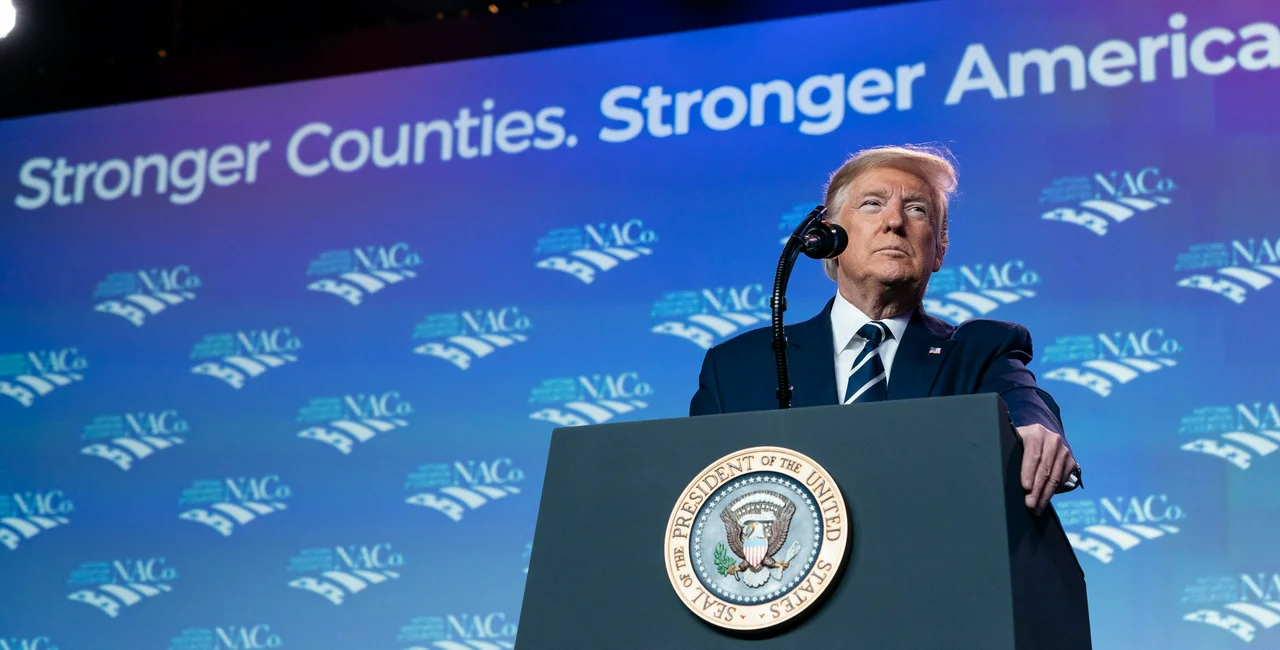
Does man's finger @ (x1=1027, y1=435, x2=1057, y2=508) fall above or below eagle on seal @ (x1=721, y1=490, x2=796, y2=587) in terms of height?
above

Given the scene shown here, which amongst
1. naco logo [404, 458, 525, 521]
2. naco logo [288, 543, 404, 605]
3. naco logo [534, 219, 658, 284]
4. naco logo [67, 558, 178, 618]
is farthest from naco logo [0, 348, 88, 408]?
naco logo [534, 219, 658, 284]

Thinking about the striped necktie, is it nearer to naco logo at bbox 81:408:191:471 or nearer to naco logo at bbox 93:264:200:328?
naco logo at bbox 81:408:191:471

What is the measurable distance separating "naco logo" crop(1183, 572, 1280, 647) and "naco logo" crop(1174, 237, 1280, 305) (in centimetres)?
69

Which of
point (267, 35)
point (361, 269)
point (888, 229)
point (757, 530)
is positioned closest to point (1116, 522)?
point (888, 229)

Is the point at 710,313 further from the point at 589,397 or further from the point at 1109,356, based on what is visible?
the point at 1109,356

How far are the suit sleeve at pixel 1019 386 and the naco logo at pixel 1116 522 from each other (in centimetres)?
139

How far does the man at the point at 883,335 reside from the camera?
6.07 feet

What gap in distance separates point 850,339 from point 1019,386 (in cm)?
29

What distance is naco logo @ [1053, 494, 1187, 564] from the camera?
320 cm

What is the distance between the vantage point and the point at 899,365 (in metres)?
1.87

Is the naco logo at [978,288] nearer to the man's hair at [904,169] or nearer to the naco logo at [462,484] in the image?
the naco logo at [462,484]

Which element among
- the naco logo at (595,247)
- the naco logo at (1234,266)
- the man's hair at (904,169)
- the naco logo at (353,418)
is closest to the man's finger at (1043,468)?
the man's hair at (904,169)

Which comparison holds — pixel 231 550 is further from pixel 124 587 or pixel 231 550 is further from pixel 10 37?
pixel 10 37

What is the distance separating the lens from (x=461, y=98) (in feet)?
14.4
